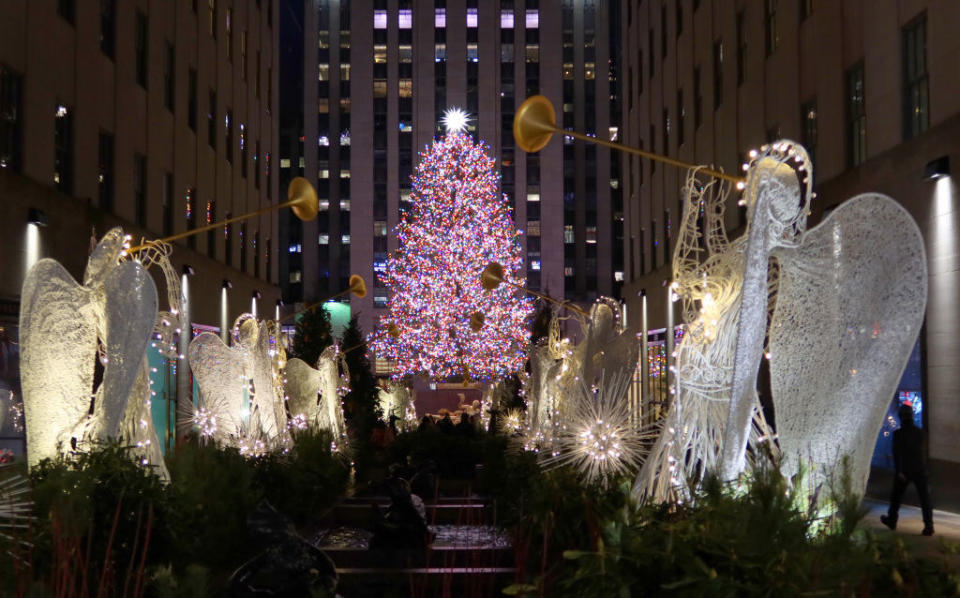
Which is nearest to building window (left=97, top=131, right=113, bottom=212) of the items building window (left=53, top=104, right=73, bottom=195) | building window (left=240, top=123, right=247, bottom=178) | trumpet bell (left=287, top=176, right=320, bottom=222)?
building window (left=53, top=104, right=73, bottom=195)

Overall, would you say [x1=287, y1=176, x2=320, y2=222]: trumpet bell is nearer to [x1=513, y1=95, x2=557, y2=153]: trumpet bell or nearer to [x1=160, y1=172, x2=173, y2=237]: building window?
[x1=513, y1=95, x2=557, y2=153]: trumpet bell

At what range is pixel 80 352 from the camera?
9148 mm

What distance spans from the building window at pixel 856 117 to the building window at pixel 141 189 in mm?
16519

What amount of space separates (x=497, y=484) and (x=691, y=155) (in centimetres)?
1798

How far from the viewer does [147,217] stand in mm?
25766

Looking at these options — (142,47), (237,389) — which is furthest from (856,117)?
(142,47)

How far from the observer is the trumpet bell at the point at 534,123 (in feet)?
27.1

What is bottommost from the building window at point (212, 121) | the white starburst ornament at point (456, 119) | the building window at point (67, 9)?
the building window at point (67, 9)

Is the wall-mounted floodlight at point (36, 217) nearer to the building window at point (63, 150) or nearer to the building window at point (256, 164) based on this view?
the building window at point (63, 150)

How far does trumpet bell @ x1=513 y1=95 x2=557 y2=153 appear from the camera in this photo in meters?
8.26

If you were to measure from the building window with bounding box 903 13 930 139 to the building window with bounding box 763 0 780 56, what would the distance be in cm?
665

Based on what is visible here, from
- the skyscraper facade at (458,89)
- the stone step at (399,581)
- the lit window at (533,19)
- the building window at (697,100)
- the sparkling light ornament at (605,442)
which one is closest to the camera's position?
the stone step at (399,581)

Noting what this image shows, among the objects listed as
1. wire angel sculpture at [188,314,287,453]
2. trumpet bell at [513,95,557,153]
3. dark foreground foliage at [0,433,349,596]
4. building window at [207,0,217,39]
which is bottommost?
dark foreground foliage at [0,433,349,596]

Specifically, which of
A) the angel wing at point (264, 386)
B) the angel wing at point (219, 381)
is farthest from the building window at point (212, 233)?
the angel wing at point (219, 381)
